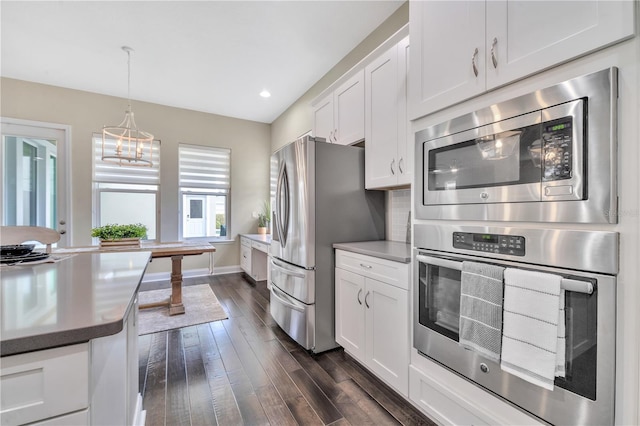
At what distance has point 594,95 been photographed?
90cm

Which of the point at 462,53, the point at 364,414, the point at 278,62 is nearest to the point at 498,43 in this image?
the point at 462,53

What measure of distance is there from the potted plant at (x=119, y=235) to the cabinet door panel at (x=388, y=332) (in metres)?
2.82

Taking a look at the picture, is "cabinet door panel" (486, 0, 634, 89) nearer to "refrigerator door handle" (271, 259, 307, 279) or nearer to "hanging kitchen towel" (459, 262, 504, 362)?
"hanging kitchen towel" (459, 262, 504, 362)

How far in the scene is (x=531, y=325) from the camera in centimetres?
101

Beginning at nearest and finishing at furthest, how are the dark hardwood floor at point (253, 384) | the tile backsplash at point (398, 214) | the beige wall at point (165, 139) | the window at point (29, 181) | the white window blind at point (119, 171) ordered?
the dark hardwood floor at point (253, 384) < the tile backsplash at point (398, 214) < the window at point (29, 181) < the beige wall at point (165, 139) < the white window blind at point (119, 171)

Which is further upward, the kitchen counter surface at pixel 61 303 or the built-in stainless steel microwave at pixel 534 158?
the built-in stainless steel microwave at pixel 534 158

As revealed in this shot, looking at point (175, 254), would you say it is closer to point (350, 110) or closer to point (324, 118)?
point (324, 118)

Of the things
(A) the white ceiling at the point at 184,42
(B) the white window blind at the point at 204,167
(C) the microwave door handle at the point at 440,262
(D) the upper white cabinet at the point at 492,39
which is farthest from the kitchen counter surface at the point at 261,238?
(D) the upper white cabinet at the point at 492,39

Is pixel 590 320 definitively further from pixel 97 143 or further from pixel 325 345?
pixel 97 143

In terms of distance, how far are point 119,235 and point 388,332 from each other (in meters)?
3.14

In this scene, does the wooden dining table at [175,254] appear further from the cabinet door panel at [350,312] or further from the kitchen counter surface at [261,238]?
the cabinet door panel at [350,312]

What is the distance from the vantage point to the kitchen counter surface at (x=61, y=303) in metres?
0.59

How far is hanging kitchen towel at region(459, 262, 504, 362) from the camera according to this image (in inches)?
44.5

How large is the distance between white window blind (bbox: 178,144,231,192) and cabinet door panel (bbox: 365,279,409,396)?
13.5 feet
